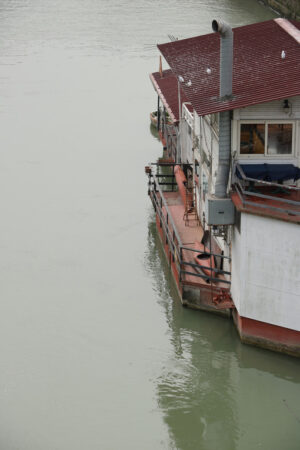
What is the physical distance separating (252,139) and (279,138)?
0.59 metres

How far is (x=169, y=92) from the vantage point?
102 ft

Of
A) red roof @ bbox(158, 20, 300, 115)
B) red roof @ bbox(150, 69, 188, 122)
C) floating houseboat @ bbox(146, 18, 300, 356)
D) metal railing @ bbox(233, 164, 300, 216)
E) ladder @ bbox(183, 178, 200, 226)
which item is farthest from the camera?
red roof @ bbox(150, 69, 188, 122)

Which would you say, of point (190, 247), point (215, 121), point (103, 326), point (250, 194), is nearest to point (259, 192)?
point (250, 194)

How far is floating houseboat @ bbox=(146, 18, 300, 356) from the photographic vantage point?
1784cm

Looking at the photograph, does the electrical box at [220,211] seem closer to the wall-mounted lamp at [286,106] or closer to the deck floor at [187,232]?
the deck floor at [187,232]

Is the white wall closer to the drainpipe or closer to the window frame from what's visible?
the drainpipe

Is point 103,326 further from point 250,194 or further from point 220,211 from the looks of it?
point 250,194

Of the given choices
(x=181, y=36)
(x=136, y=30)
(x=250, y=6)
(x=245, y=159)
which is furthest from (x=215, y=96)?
(x=250, y=6)

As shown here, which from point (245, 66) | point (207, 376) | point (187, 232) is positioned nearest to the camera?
point (207, 376)

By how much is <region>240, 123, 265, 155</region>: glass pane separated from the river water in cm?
424

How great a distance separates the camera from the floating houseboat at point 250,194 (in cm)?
1784

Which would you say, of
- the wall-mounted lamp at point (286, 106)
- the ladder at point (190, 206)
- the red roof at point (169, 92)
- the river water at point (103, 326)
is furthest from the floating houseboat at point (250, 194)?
the red roof at point (169, 92)

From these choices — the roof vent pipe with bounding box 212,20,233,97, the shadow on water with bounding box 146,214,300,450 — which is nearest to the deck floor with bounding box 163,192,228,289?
the shadow on water with bounding box 146,214,300,450

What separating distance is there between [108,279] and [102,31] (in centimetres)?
4038
